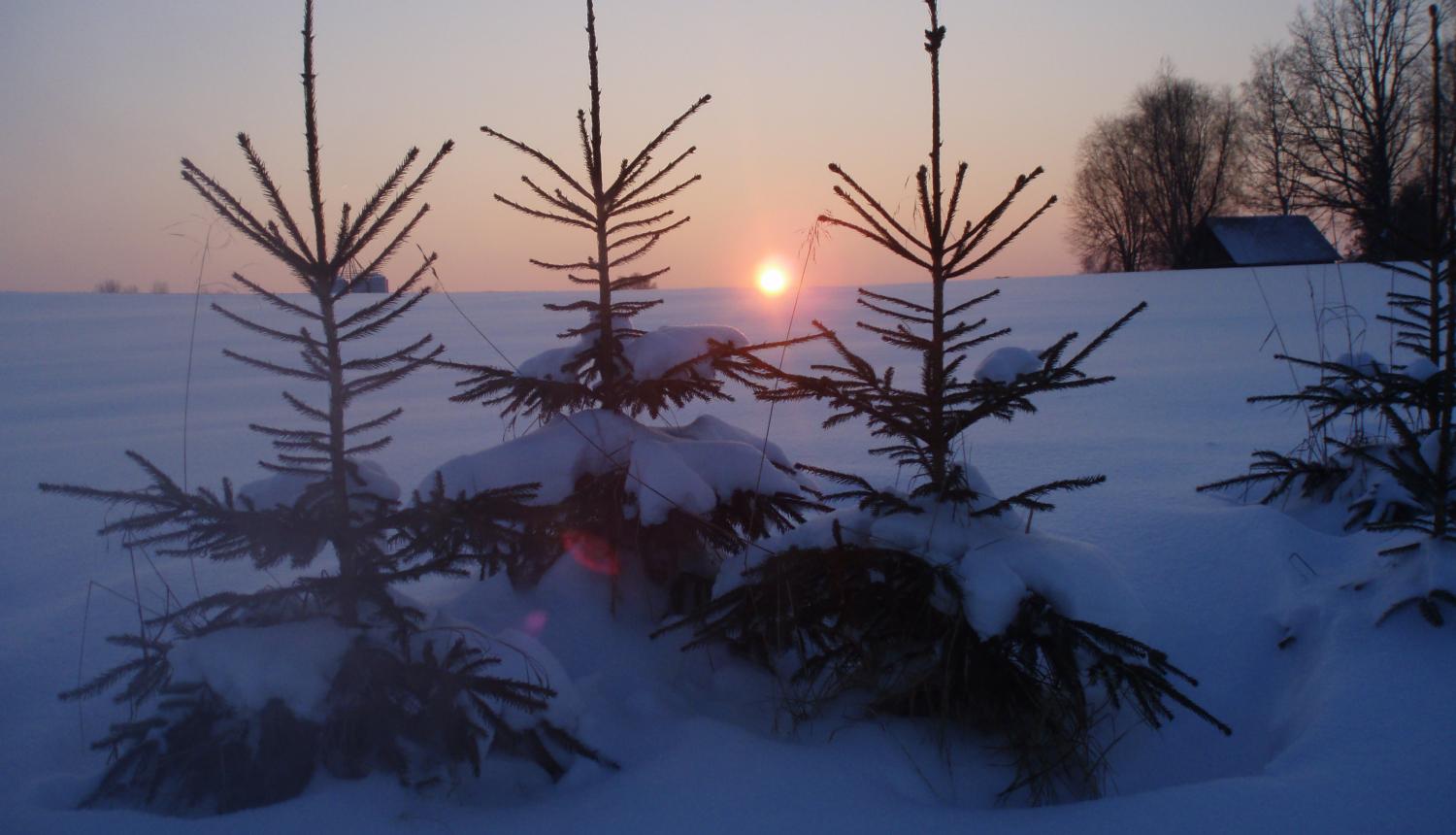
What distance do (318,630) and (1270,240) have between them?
4003 centimetres

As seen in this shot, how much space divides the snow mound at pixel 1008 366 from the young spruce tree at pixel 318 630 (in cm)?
149

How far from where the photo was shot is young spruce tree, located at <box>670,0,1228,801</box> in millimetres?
2160

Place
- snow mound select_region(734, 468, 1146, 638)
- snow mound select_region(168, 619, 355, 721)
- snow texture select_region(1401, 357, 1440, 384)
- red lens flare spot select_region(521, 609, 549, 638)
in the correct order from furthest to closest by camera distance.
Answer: snow texture select_region(1401, 357, 1440, 384) < red lens flare spot select_region(521, 609, 549, 638) < snow mound select_region(734, 468, 1146, 638) < snow mound select_region(168, 619, 355, 721)

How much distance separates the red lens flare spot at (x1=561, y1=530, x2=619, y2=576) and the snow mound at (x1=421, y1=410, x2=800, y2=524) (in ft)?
0.76

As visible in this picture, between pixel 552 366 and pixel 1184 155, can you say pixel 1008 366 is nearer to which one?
pixel 552 366

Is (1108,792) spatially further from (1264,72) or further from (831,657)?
(1264,72)

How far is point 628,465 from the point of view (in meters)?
2.83

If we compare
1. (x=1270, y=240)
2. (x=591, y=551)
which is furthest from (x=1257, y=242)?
(x=591, y=551)

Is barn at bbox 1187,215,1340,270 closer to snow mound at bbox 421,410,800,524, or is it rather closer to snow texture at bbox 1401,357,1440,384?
snow texture at bbox 1401,357,1440,384

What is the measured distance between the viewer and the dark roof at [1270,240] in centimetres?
3262

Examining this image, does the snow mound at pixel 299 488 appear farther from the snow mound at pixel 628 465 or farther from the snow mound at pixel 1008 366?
the snow mound at pixel 1008 366

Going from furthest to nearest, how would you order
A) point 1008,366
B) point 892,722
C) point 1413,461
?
point 1413,461
point 1008,366
point 892,722

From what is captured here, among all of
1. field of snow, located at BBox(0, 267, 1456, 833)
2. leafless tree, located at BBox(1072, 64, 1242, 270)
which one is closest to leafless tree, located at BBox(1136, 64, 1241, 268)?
leafless tree, located at BBox(1072, 64, 1242, 270)

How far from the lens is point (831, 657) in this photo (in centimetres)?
245
